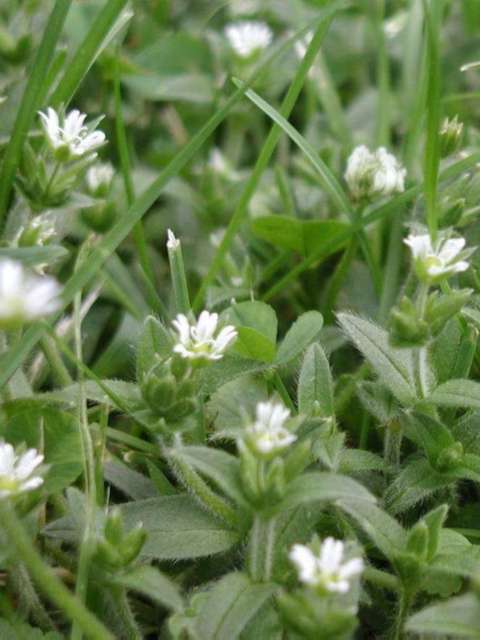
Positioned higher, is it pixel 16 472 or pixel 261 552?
pixel 16 472

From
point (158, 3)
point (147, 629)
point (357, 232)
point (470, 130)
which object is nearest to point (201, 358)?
point (147, 629)

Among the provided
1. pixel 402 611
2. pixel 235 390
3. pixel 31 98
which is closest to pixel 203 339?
pixel 235 390

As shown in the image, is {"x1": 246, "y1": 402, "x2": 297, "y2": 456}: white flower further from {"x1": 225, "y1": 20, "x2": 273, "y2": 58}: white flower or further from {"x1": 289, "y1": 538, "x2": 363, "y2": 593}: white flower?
{"x1": 225, "y1": 20, "x2": 273, "y2": 58}: white flower

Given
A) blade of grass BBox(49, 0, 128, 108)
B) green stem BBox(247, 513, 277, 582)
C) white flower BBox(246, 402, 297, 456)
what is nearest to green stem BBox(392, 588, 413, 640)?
green stem BBox(247, 513, 277, 582)

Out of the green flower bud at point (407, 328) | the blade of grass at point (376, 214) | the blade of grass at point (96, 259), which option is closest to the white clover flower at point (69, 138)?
the blade of grass at point (96, 259)

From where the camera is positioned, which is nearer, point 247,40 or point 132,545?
point 132,545

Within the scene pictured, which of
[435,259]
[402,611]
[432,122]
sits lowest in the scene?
[402,611]

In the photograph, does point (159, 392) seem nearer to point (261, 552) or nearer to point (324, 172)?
point (261, 552)
